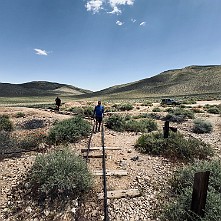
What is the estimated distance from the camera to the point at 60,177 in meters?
6.00

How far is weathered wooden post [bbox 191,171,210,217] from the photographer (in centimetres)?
419

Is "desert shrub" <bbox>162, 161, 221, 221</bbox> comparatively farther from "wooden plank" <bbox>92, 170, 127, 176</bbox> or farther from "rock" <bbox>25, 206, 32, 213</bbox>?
"rock" <bbox>25, 206, 32, 213</bbox>

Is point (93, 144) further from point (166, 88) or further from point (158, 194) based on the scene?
point (166, 88)

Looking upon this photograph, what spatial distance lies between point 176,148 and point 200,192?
5.07 m

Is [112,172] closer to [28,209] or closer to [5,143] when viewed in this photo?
[28,209]

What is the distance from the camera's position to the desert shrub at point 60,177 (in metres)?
5.84

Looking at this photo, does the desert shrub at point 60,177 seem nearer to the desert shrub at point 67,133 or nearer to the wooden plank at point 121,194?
the wooden plank at point 121,194

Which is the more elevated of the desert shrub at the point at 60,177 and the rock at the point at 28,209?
the desert shrub at the point at 60,177

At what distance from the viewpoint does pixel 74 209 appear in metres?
5.38

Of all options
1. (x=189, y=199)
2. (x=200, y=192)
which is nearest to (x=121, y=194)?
(x=189, y=199)

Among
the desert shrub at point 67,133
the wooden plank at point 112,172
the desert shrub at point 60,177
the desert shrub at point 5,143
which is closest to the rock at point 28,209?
the desert shrub at point 60,177

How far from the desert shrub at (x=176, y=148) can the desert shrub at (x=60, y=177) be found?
3.88 m

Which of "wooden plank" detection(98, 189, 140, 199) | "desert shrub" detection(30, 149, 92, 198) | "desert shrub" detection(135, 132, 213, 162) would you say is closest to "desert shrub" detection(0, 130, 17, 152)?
"desert shrub" detection(30, 149, 92, 198)

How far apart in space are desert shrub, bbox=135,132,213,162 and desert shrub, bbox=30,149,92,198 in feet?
12.7
